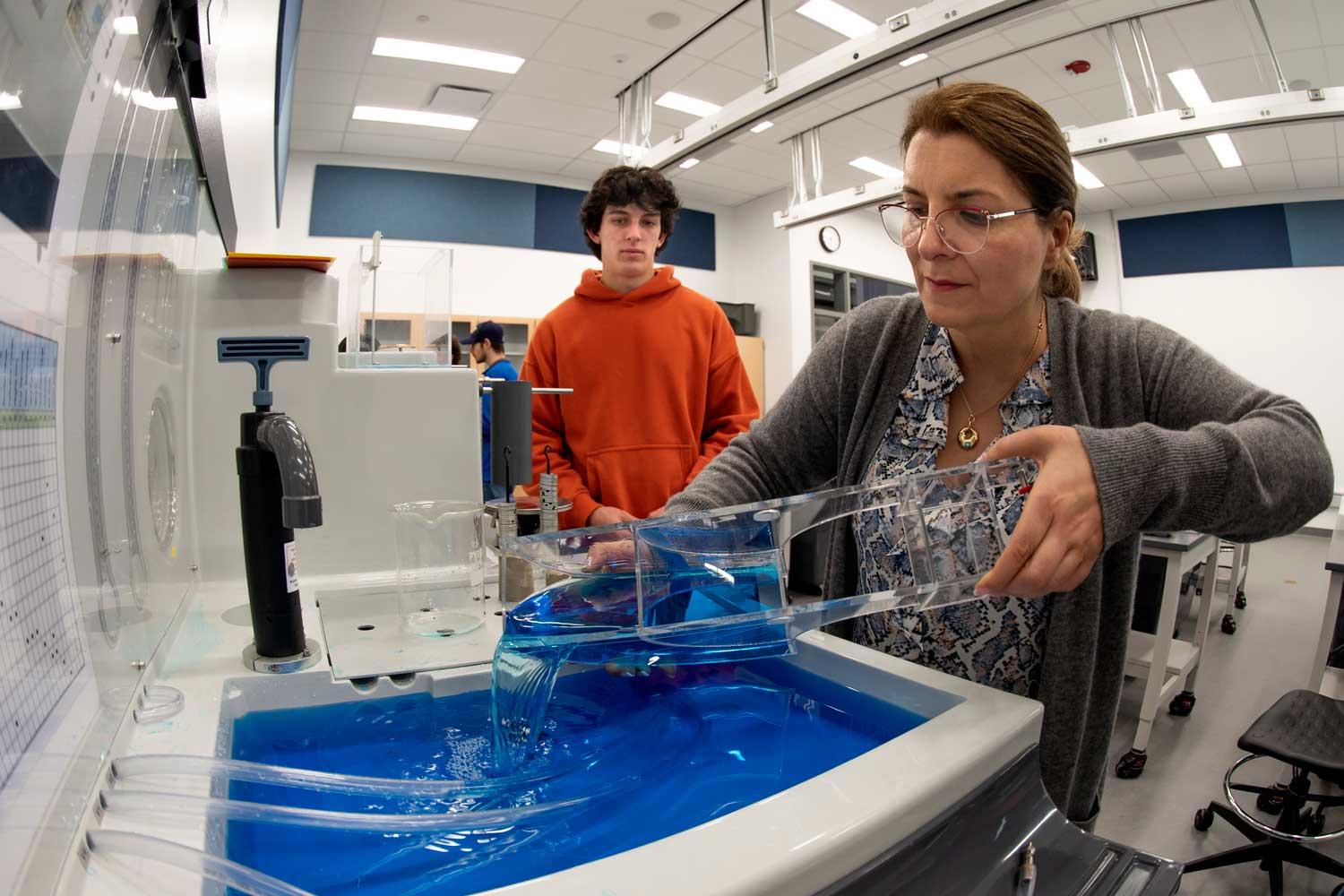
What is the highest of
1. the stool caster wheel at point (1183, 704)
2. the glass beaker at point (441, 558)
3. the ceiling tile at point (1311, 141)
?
the ceiling tile at point (1311, 141)

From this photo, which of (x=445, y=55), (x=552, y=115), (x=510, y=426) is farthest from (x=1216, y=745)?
(x=552, y=115)

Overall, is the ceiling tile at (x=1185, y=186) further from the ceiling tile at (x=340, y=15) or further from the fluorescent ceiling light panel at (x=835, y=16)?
the ceiling tile at (x=340, y=15)

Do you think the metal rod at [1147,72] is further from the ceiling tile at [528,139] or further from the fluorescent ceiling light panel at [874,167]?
the ceiling tile at [528,139]

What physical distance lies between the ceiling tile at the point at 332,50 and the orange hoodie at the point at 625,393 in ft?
11.8

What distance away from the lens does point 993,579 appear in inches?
26.0

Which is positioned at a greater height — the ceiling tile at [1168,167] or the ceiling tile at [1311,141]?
the ceiling tile at [1168,167]

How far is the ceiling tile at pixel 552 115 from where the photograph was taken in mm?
5417

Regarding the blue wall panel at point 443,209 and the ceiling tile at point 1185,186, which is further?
the ceiling tile at point 1185,186

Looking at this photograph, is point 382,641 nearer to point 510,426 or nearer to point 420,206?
point 510,426

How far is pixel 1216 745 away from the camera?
2.68 meters

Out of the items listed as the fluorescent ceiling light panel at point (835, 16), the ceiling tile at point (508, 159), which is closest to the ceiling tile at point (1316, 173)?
the fluorescent ceiling light panel at point (835, 16)

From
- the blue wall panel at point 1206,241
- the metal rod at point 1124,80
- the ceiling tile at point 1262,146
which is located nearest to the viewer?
the metal rod at point 1124,80

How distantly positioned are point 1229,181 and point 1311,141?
49.6 inches

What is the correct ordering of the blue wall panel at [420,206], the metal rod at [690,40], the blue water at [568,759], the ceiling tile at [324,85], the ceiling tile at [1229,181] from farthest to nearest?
1. the ceiling tile at [1229,181]
2. the blue wall panel at [420,206]
3. the ceiling tile at [324,85]
4. the metal rod at [690,40]
5. the blue water at [568,759]
